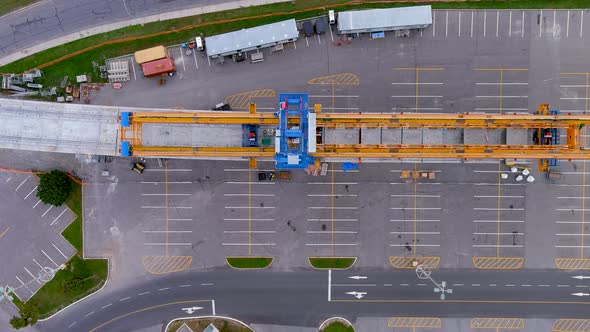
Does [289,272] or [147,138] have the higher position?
[147,138]

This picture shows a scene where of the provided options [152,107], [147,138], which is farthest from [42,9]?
[147,138]

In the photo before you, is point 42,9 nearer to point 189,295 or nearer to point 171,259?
point 171,259

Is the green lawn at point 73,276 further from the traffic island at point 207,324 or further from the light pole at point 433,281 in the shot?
the light pole at point 433,281

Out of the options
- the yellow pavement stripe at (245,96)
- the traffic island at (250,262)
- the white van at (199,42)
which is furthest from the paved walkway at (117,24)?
the traffic island at (250,262)

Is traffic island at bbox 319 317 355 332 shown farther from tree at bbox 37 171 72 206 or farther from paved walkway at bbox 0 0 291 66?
paved walkway at bbox 0 0 291 66

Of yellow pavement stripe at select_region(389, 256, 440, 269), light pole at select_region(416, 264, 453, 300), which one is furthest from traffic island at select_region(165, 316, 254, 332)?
light pole at select_region(416, 264, 453, 300)

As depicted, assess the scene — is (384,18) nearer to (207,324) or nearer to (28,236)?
(207,324)
